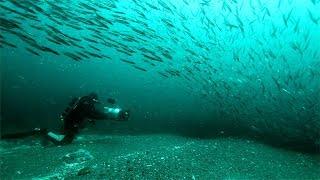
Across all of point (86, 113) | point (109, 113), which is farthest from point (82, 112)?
A: point (109, 113)

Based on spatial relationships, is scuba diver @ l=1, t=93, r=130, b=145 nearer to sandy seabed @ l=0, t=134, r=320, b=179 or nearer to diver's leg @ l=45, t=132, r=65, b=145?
diver's leg @ l=45, t=132, r=65, b=145

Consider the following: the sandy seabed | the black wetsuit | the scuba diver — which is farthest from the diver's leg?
the black wetsuit

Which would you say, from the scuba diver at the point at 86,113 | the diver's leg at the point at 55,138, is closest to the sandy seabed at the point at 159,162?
the diver's leg at the point at 55,138

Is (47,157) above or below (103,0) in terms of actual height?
below

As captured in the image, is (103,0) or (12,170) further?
(103,0)

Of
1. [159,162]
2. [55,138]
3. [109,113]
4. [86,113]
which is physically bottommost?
[55,138]

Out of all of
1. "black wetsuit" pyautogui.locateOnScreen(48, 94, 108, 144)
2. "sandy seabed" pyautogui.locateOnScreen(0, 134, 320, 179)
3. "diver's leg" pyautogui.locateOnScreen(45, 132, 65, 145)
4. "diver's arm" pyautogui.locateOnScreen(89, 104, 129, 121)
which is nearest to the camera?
"sandy seabed" pyautogui.locateOnScreen(0, 134, 320, 179)

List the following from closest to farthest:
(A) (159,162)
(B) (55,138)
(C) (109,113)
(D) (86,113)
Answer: (A) (159,162)
(C) (109,113)
(D) (86,113)
(B) (55,138)

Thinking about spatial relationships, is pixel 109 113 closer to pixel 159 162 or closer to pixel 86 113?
pixel 86 113

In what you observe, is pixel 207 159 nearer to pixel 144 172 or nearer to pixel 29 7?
pixel 144 172

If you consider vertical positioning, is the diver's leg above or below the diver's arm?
below

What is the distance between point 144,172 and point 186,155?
2012 mm

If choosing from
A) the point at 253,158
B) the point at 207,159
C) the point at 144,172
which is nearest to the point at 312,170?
the point at 253,158

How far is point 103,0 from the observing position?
34.6ft
